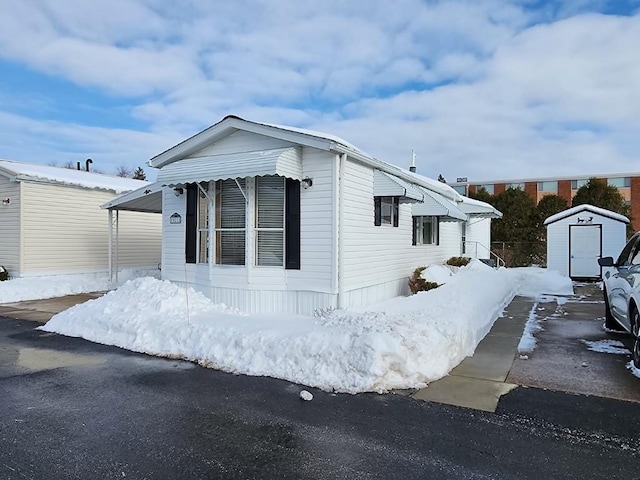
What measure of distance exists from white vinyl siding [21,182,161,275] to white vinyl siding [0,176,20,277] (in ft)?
0.75

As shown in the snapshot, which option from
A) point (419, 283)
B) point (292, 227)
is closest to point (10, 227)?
point (292, 227)

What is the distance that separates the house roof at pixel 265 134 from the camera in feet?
27.6

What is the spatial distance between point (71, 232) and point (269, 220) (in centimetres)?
1012

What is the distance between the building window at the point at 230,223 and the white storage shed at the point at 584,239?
46.6 ft

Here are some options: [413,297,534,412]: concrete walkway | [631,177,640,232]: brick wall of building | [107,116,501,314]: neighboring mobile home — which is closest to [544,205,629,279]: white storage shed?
[107,116,501,314]: neighboring mobile home

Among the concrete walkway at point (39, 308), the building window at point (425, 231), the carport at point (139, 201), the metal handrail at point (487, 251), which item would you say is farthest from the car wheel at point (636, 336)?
the metal handrail at point (487, 251)

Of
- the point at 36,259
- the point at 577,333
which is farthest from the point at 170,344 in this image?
the point at 36,259

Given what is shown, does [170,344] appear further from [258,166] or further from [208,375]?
[258,166]

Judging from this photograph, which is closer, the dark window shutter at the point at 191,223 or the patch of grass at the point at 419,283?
the dark window shutter at the point at 191,223

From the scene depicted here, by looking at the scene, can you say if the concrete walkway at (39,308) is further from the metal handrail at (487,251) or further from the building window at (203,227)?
the metal handrail at (487,251)

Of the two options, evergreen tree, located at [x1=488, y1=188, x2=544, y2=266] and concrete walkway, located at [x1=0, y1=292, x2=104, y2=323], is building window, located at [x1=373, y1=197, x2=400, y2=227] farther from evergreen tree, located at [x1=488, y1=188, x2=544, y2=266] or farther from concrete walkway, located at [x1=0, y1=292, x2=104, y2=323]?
evergreen tree, located at [x1=488, y1=188, x2=544, y2=266]

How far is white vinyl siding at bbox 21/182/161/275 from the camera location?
14.4 meters

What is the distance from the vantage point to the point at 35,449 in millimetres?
3781

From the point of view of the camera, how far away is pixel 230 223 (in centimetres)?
951
